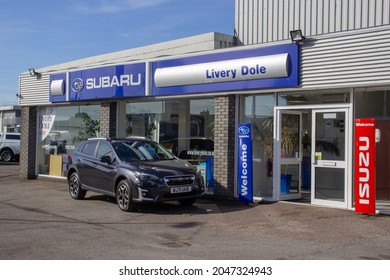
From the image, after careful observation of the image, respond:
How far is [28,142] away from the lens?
58.2 ft

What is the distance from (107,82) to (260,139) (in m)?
5.36

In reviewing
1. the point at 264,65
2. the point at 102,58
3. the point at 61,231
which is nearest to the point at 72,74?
the point at 102,58

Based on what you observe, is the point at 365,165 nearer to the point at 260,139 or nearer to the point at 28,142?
the point at 260,139

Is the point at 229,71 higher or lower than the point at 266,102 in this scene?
higher

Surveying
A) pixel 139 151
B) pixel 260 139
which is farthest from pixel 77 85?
pixel 260 139

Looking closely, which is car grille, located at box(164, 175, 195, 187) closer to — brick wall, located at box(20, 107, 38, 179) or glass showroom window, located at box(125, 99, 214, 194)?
glass showroom window, located at box(125, 99, 214, 194)

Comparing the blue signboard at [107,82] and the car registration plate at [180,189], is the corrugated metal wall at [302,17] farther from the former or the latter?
the car registration plate at [180,189]

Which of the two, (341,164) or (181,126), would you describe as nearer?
(341,164)

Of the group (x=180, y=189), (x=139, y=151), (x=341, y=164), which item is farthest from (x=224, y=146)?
(x=341, y=164)

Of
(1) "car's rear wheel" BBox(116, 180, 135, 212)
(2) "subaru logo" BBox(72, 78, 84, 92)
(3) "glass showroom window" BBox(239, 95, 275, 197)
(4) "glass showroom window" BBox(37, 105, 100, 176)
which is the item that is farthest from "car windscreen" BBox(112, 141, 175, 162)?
(2) "subaru logo" BBox(72, 78, 84, 92)

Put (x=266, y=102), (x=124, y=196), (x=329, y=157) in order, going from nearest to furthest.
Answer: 1. (x=124, y=196)
2. (x=329, y=157)
3. (x=266, y=102)

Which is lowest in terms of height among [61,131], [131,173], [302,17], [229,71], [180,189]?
[180,189]

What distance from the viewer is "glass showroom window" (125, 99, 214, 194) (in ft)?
42.7

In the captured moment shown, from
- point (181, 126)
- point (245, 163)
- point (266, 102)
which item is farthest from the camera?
point (181, 126)
